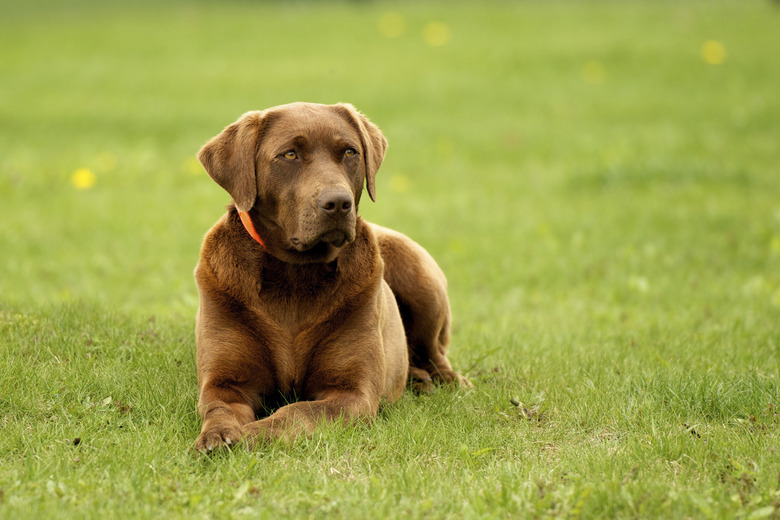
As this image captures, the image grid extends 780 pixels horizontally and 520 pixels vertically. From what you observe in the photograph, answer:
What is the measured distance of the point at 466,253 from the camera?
1020 centimetres

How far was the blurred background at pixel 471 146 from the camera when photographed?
9.26 metres

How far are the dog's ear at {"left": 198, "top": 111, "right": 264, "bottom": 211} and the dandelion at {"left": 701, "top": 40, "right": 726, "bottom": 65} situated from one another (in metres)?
16.7

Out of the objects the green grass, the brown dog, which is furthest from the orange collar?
the green grass

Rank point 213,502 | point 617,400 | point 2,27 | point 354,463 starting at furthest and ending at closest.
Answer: point 2,27 → point 617,400 → point 354,463 → point 213,502

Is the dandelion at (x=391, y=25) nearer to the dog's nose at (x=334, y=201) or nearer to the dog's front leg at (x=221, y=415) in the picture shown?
the dog's nose at (x=334, y=201)

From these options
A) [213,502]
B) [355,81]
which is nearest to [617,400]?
[213,502]

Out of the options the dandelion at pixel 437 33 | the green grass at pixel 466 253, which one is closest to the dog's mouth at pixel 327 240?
the green grass at pixel 466 253

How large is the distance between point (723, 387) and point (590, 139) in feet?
33.4

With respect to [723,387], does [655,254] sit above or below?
Answer: below

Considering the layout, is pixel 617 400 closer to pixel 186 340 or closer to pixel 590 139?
pixel 186 340

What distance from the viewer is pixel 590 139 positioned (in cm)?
1478

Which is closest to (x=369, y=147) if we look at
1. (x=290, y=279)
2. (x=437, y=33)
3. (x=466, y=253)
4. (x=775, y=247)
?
(x=290, y=279)

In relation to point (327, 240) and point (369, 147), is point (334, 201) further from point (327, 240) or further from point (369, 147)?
point (369, 147)

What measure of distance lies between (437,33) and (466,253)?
14.5 metres
